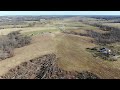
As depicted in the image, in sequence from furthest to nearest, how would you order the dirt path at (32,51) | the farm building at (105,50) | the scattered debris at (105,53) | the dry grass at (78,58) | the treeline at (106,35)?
the treeline at (106,35) → the farm building at (105,50) → the dirt path at (32,51) → the scattered debris at (105,53) → the dry grass at (78,58)

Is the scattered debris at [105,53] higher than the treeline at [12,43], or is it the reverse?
the treeline at [12,43]

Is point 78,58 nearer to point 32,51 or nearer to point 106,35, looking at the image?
point 106,35

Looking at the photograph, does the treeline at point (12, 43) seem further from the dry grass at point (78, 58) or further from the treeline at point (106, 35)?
the treeline at point (106, 35)

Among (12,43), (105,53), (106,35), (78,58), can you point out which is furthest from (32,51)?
(106,35)

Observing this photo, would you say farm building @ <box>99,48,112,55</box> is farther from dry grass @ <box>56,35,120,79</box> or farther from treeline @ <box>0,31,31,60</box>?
treeline @ <box>0,31,31,60</box>

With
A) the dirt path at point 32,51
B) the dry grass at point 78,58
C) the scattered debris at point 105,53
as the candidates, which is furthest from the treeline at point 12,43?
the scattered debris at point 105,53

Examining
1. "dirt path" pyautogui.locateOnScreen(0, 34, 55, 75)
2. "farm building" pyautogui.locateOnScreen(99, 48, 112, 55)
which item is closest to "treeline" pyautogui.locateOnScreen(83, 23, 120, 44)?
"farm building" pyautogui.locateOnScreen(99, 48, 112, 55)

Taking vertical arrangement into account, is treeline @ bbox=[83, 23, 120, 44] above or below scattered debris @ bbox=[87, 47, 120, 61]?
above
